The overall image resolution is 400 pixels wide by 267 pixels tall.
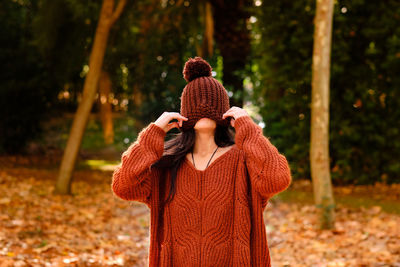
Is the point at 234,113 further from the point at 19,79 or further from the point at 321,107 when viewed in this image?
the point at 19,79

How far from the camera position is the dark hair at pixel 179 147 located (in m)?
2.73

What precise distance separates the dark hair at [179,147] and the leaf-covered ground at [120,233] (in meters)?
2.66

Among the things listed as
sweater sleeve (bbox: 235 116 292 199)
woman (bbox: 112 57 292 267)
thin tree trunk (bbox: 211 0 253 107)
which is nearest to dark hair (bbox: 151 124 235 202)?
woman (bbox: 112 57 292 267)

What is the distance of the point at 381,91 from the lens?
28.6ft

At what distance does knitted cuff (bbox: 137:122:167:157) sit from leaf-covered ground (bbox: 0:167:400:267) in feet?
8.94

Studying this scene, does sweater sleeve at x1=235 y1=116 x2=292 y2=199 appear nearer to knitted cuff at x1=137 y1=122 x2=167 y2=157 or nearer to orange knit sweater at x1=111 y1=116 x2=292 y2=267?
orange knit sweater at x1=111 y1=116 x2=292 y2=267

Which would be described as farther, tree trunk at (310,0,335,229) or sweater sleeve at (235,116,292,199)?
tree trunk at (310,0,335,229)

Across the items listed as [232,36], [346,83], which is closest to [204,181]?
[346,83]

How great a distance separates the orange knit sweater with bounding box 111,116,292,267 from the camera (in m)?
2.56

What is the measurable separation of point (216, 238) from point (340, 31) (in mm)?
7227

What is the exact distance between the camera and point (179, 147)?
2855 mm

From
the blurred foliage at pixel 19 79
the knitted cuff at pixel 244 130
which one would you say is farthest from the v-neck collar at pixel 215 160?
the blurred foliage at pixel 19 79

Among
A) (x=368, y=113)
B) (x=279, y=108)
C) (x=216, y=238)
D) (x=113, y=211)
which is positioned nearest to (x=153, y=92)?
(x=279, y=108)

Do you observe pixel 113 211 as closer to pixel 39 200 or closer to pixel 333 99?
pixel 39 200
